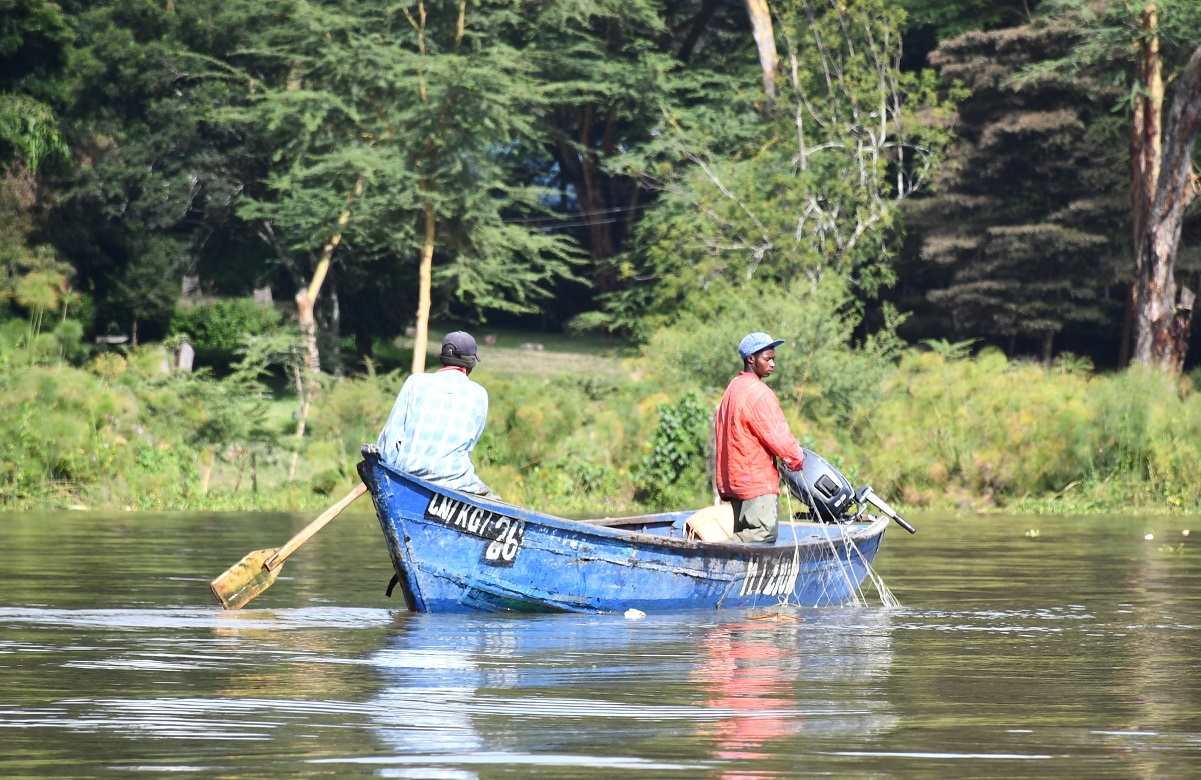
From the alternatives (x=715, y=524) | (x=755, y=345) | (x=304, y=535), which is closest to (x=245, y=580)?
(x=304, y=535)

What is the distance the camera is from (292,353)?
1558 inches

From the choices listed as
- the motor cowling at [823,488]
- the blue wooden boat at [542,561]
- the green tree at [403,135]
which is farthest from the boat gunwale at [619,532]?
the green tree at [403,135]

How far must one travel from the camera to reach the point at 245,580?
1202 centimetres

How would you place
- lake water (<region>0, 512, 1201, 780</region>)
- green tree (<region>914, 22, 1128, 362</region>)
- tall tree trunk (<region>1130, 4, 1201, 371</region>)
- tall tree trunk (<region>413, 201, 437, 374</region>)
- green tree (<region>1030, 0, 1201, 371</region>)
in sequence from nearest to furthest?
lake water (<region>0, 512, 1201, 780</region>)
green tree (<region>1030, 0, 1201, 371</region>)
tall tree trunk (<region>1130, 4, 1201, 371</region>)
tall tree trunk (<region>413, 201, 437, 374</region>)
green tree (<region>914, 22, 1128, 362</region>)

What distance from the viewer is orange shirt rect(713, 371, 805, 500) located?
12.7m

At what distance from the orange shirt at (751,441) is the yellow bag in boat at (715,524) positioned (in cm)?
15

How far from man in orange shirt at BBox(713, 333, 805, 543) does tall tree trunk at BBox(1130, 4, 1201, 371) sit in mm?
22079

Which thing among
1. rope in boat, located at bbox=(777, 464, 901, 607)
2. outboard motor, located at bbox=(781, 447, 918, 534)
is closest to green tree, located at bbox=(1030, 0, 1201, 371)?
rope in boat, located at bbox=(777, 464, 901, 607)

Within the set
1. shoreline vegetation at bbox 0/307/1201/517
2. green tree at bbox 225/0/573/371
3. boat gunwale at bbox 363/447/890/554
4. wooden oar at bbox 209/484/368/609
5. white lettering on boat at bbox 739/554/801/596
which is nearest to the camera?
boat gunwale at bbox 363/447/890/554

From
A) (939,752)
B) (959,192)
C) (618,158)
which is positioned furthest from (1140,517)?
(618,158)

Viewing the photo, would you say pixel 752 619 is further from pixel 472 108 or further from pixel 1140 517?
pixel 472 108

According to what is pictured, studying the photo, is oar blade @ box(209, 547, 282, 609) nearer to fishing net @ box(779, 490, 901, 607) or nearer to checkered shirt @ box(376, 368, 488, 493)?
checkered shirt @ box(376, 368, 488, 493)

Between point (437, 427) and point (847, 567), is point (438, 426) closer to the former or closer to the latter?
point (437, 427)

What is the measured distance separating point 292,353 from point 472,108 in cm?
660
